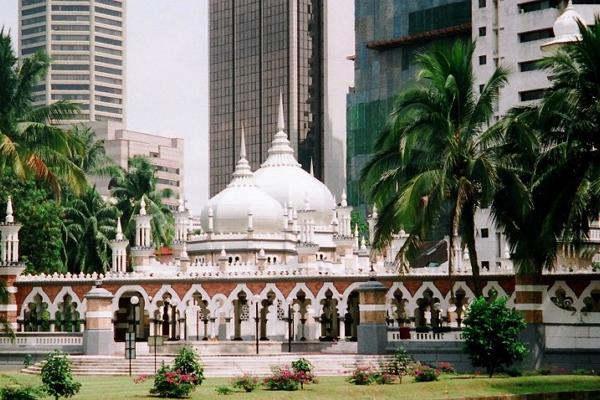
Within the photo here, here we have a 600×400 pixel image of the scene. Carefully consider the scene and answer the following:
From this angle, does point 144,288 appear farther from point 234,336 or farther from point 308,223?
point 308,223

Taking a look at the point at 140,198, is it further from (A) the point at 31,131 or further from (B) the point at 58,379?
(B) the point at 58,379

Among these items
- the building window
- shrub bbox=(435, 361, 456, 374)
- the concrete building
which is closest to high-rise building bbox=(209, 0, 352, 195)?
the concrete building

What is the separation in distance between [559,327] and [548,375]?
4617 mm

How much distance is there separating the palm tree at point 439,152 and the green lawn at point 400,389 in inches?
251

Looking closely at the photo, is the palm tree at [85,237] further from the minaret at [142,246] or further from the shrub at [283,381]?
the shrub at [283,381]

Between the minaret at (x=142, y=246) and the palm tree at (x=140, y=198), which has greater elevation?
the palm tree at (x=140, y=198)

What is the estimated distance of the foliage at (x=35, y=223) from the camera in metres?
66.6

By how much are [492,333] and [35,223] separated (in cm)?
3379

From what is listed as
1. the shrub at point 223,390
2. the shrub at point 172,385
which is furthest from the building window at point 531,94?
the shrub at point 172,385

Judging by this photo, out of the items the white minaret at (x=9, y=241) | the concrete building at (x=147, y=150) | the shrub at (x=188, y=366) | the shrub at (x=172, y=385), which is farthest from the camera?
the concrete building at (x=147, y=150)

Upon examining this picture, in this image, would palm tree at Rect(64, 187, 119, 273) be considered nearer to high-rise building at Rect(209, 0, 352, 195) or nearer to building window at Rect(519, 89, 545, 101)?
building window at Rect(519, 89, 545, 101)

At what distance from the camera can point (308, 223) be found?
6875cm

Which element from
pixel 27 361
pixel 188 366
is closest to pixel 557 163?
pixel 188 366

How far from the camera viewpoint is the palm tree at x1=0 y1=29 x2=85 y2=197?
42.6 m
